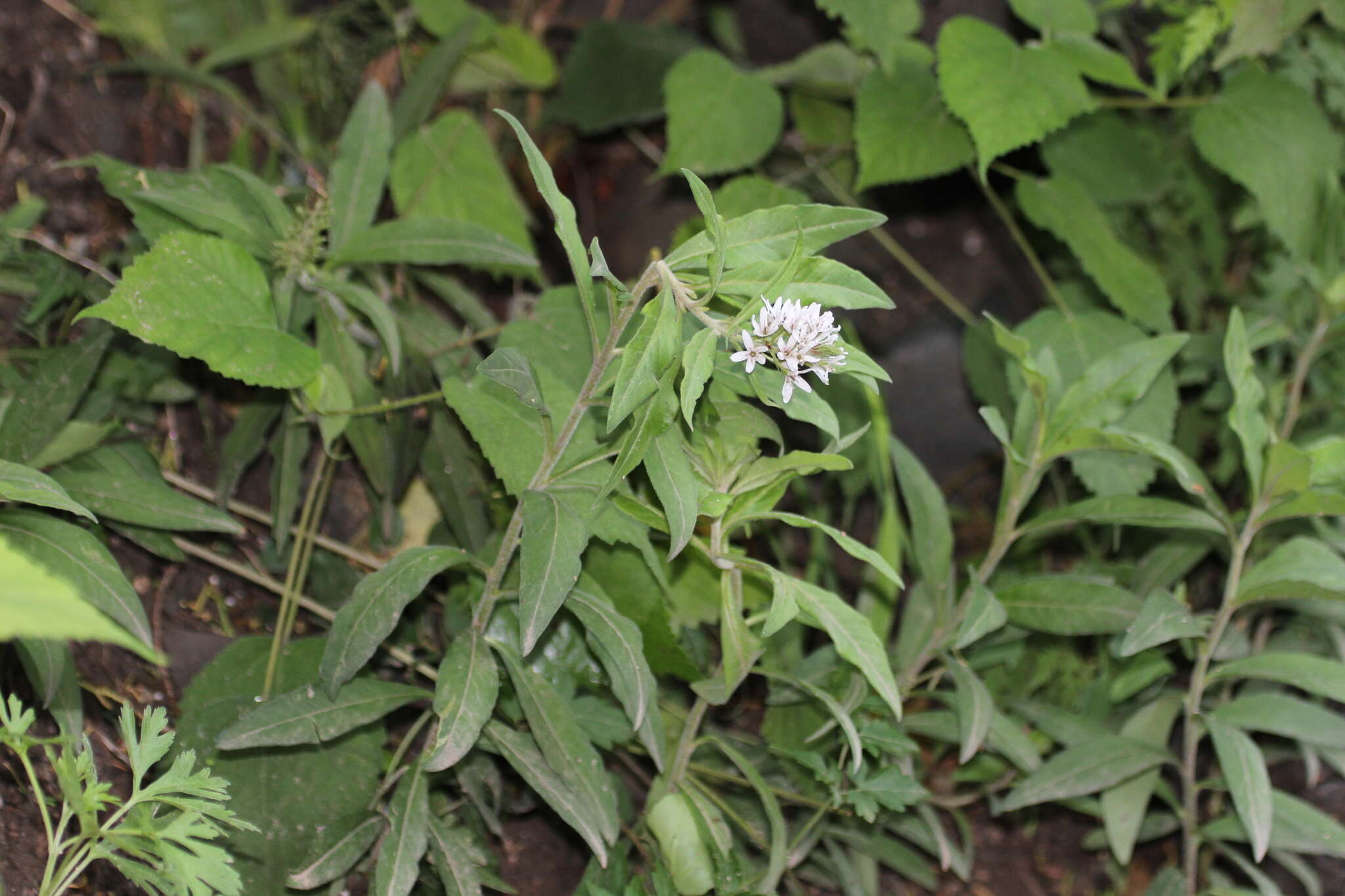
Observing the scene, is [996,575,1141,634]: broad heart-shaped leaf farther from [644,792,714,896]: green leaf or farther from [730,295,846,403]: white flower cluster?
[730,295,846,403]: white flower cluster

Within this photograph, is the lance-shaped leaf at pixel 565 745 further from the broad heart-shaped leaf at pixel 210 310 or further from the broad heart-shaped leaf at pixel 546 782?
the broad heart-shaped leaf at pixel 210 310

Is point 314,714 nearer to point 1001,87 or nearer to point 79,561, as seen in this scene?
point 79,561

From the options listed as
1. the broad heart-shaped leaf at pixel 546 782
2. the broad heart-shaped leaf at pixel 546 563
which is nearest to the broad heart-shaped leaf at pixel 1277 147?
the broad heart-shaped leaf at pixel 546 563

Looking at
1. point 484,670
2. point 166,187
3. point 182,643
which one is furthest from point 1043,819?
point 166,187

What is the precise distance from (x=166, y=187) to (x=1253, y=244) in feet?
6.74

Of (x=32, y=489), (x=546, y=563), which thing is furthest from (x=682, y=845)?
(x=32, y=489)

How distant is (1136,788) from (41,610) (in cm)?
149

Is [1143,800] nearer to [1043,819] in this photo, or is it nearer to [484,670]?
[1043,819]

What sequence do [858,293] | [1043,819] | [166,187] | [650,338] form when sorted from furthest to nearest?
[1043,819]
[166,187]
[858,293]
[650,338]

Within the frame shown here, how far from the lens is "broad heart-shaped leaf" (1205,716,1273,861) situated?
1.38m

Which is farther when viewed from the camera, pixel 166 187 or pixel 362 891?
pixel 166 187

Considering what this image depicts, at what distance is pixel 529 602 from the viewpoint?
1.07m

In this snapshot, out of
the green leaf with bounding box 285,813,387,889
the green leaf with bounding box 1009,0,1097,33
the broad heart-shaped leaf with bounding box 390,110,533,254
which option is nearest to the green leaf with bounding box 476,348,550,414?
the green leaf with bounding box 285,813,387,889

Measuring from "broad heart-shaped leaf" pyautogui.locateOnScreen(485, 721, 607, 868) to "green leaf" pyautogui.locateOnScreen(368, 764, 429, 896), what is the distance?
4.2 inches
